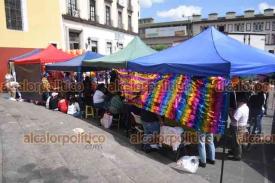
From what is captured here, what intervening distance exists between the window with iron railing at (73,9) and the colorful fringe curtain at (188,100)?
1621 centimetres

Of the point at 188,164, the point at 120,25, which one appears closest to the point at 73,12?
the point at 120,25

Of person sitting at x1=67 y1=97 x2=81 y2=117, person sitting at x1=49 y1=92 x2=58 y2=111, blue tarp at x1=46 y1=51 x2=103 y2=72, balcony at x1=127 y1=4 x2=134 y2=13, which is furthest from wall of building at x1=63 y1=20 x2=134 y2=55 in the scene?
person sitting at x1=67 y1=97 x2=81 y2=117

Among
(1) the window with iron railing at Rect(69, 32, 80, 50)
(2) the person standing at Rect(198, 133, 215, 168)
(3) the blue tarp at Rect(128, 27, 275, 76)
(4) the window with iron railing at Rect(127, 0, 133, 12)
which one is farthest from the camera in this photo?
(4) the window with iron railing at Rect(127, 0, 133, 12)

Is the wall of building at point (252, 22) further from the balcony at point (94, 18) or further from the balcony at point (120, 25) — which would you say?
the balcony at point (94, 18)

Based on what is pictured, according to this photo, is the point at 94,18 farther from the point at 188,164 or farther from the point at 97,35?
the point at 188,164

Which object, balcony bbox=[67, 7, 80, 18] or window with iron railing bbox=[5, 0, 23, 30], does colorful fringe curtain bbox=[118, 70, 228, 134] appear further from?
balcony bbox=[67, 7, 80, 18]

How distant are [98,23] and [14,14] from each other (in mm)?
9753

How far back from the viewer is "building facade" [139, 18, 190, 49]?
5981cm

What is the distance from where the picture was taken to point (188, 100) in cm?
552

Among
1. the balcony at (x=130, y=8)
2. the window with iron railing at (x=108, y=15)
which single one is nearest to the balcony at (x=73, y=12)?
the window with iron railing at (x=108, y=15)

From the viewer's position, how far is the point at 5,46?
1487 centimetres

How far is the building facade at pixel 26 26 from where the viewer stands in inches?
584

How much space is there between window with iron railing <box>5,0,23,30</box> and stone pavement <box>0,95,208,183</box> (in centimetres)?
1070

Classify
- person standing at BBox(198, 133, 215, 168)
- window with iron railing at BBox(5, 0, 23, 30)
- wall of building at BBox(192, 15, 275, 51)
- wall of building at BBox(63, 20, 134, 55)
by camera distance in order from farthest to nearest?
1. wall of building at BBox(192, 15, 275, 51)
2. wall of building at BBox(63, 20, 134, 55)
3. window with iron railing at BBox(5, 0, 23, 30)
4. person standing at BBox(198, 133, 215, 168)
